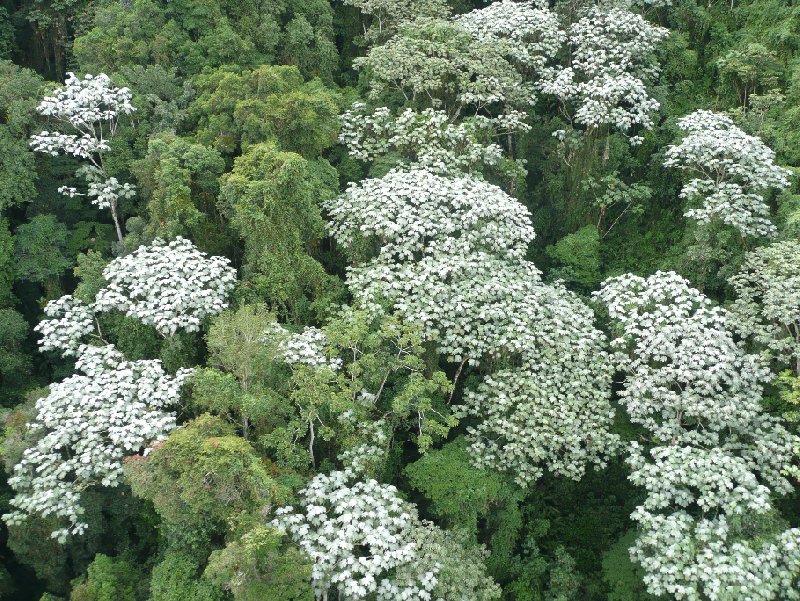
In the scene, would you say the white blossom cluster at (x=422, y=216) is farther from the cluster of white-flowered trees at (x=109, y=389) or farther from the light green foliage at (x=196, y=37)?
the light green foliage at (x=196, y=37)

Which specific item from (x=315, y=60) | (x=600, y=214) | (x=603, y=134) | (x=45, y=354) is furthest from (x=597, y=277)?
(x=45, y=354)

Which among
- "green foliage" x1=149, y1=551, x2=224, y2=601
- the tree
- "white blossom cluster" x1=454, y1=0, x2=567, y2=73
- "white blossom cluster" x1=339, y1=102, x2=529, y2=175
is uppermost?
"white blossom cluster" x1=454, y1=0, x2=567, y2=73

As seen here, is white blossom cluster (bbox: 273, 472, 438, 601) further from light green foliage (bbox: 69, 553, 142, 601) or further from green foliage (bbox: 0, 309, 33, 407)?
green foliage (bbox: 0, 309, 33, 407)

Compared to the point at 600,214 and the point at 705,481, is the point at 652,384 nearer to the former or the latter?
the point at 705,481

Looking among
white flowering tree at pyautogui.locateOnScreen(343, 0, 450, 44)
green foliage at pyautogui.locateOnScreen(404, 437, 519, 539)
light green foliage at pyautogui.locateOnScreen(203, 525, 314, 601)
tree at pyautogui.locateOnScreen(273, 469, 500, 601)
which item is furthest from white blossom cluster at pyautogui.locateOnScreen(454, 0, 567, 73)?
light green foliage at pyautogui.locateOnScreen(203, 525, 314, 601)

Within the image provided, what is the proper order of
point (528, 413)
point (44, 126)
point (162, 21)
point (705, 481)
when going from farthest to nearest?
point (162, 21) → point (44, 126) → point (528, 413) → point (705, 481)

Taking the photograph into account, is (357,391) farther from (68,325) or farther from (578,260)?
(578,260)
